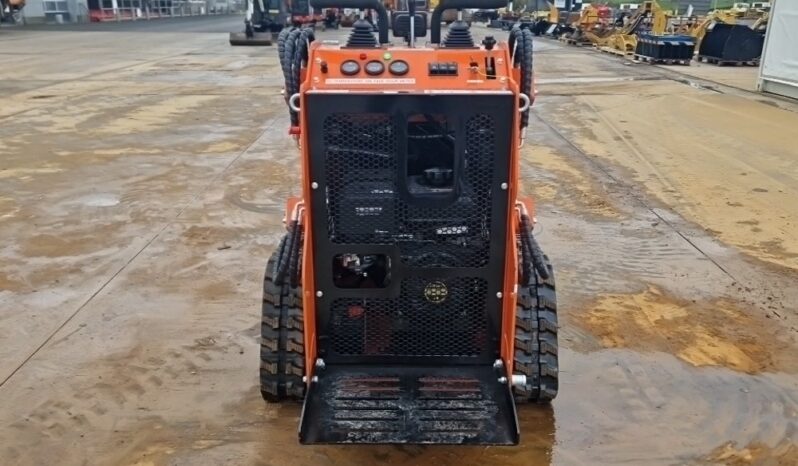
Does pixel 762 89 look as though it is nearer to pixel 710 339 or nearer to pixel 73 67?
pixel 710 339

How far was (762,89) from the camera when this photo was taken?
1400 centimetres

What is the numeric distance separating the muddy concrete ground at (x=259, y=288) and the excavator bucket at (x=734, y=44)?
9828 mm

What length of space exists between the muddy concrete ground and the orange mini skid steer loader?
0.89 ft

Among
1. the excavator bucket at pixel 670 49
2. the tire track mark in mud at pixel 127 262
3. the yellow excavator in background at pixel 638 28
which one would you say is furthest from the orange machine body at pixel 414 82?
the yellow excavator in background at pixel 638 28

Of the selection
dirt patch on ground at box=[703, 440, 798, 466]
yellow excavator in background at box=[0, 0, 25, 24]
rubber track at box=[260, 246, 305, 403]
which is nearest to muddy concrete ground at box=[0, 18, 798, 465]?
dirt patch on ground at box=[703, 440, 798, 466]

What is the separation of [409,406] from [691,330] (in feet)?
6.66

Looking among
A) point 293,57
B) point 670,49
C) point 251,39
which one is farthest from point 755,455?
point 251,39

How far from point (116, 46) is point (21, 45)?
313 cm

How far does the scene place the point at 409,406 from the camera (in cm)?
281

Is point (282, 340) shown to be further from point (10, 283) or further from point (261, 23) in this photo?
point (261, 23)

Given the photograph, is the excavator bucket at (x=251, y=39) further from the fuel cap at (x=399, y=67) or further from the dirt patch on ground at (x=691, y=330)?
the fuel cap at (x=399, y=67)

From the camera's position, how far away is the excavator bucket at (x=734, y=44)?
19.2 meters

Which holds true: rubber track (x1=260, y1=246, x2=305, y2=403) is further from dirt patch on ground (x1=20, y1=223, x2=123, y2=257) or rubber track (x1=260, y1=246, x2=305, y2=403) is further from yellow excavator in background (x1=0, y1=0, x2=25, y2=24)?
yellow excavator in background (x1=0, y1=0, x2=25, y2=24)

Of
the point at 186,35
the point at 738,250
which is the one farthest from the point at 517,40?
the point at 186,35
